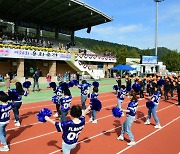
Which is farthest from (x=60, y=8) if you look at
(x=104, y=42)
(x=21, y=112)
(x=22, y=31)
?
(x=104, y=42)

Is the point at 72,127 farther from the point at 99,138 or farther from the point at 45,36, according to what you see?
the point at 45,36

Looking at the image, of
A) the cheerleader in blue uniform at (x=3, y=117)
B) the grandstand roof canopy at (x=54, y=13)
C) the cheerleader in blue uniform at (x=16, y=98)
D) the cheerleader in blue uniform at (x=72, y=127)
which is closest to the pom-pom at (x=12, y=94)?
the cheerleader in blue uniform at (x=16, y=98)

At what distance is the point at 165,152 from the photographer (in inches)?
289

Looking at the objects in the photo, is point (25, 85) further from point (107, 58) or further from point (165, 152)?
point (107, 58)

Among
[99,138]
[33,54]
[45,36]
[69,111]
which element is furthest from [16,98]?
[45,36]

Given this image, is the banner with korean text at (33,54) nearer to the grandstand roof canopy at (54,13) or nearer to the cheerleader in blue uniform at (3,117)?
the grandstand roof canopy at (54,13)

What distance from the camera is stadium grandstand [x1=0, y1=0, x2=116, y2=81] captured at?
91.5ft

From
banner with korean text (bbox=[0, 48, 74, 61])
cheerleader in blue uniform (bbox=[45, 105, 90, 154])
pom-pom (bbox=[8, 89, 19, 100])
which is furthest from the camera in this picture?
banner with korean text (bbox=[0, 48, 74, 61])

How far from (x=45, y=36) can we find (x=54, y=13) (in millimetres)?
6297

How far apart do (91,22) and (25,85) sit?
3281 cm

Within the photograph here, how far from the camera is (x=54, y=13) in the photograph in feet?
119

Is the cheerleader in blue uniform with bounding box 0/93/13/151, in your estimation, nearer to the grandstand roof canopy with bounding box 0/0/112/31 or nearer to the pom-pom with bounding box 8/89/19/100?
the pom-pom with bounding box 8/89/19/100

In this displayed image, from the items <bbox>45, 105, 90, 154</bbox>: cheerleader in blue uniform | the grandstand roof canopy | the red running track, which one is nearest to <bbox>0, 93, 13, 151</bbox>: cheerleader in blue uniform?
the red running track

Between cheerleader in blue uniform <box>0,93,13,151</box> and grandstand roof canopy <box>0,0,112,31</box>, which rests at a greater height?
grandstand roof canopy <box>0,0,112,31</box>
